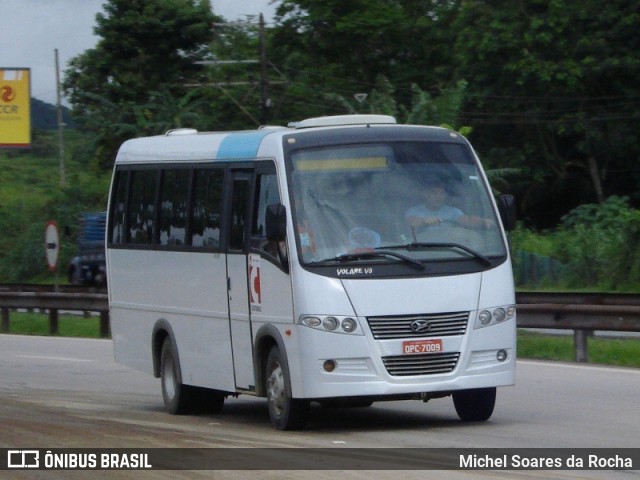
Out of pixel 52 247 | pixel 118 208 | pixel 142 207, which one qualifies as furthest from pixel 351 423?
pixel 52 247

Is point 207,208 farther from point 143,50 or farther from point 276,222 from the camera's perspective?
point 143,50

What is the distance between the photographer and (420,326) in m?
10.7

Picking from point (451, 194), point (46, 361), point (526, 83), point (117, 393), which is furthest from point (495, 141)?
point (451, 194)

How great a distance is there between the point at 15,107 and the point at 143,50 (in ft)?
34.0

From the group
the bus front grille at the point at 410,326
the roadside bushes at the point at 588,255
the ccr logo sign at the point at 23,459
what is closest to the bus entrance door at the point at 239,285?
the bus front grille at the point at 410,326

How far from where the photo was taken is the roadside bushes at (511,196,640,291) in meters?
34.1

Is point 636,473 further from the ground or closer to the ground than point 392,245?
closer to the ground

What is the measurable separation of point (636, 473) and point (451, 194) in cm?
368

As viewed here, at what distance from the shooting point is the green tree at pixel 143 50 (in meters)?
65.9

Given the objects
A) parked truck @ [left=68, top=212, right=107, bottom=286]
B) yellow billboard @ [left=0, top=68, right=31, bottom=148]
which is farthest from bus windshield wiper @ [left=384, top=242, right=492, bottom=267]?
yellow billboard @ [left=0, top=68, right=31, bottom=148]

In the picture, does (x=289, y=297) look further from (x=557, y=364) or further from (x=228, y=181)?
(x=557, y=364)

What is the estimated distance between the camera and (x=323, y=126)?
39.0ft

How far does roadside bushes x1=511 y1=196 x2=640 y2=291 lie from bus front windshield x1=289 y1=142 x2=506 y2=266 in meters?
22.6

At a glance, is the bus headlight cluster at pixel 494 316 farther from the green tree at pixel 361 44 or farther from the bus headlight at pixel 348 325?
the green tree at pixel 361 44
